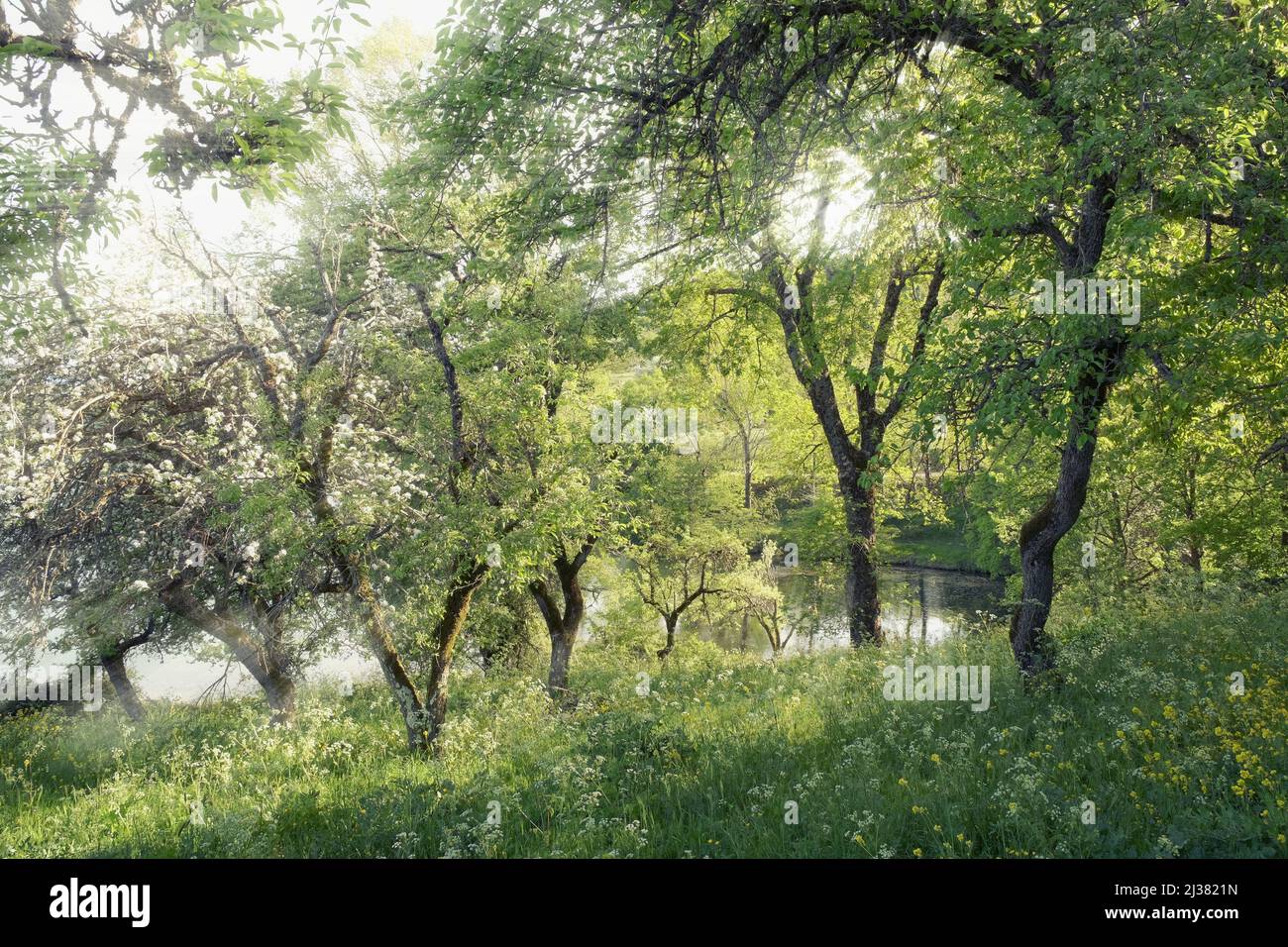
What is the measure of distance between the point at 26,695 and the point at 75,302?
13824 millimetres

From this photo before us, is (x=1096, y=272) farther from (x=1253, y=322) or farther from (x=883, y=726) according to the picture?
(x=883, y=726)

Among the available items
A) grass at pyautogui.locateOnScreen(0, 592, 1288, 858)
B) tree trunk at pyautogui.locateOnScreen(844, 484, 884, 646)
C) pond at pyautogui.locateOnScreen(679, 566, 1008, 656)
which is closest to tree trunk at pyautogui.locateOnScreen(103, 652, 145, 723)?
grass at pyautogui.locateOnScreen(0, 592, 1288, 858)

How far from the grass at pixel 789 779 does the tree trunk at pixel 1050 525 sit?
0.36 metres

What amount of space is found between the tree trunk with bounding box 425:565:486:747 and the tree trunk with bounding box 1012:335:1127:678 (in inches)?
289

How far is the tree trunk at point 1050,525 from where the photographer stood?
25.4 feet

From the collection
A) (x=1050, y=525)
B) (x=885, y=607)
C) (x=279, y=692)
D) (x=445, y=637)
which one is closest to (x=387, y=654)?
(x=445, y=637)

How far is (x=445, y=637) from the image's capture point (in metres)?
11.1

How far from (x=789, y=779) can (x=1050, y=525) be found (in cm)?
500

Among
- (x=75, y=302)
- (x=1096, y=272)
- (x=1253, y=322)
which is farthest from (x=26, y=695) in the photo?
(x=1253, y=322)

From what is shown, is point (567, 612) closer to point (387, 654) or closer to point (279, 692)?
point (279, 692)

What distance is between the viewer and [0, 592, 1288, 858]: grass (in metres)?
4.75

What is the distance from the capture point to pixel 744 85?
305 inches

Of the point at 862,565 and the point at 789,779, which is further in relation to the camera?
the point at 862,565

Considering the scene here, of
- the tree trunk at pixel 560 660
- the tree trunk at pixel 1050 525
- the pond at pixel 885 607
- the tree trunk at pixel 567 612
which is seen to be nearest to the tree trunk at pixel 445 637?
the tree trunk at pixel 567 612
